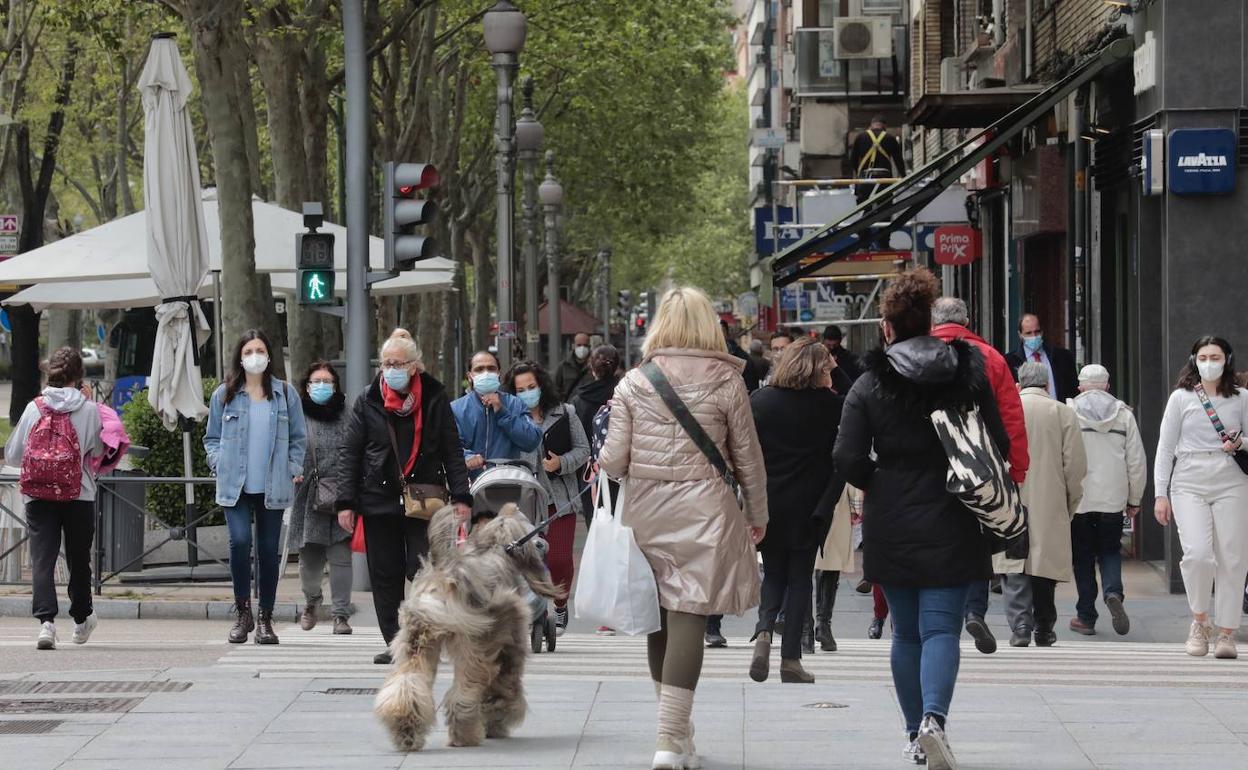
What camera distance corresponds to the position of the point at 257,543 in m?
12.2

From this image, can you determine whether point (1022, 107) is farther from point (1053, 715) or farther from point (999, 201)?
point (1053, 715)

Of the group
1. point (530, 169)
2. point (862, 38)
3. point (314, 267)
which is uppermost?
point (862, 38)

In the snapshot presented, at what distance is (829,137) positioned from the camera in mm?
39438

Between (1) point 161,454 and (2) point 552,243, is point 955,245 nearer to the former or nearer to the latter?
(1) point 161,454

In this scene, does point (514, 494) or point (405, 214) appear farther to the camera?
point (405, 214)

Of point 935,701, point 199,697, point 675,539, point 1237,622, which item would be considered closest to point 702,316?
point 675,539

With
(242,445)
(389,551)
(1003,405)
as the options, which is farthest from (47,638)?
(1003,405)

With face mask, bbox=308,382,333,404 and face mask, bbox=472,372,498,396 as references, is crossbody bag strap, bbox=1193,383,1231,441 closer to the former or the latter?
face mask, bbox=472,372,498,396

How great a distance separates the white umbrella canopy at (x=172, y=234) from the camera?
15.3 m

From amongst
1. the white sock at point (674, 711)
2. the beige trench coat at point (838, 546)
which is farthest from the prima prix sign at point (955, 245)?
the white sock at point (674, 711)

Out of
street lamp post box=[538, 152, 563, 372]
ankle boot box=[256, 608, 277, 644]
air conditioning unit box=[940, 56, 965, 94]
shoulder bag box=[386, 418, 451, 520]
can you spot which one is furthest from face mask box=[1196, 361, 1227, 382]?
street lamp post box=[538, 152, 563, 372]

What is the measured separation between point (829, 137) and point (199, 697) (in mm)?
31176

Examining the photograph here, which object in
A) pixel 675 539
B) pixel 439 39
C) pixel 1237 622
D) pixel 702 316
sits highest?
pixel 439 39

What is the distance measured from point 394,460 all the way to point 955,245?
1769 cm
